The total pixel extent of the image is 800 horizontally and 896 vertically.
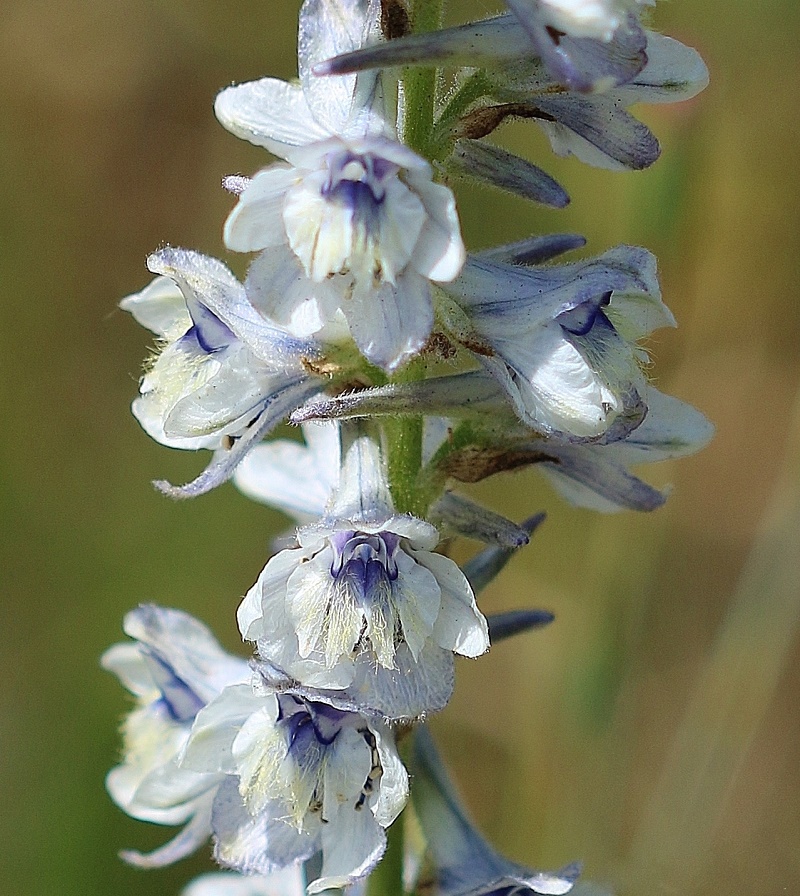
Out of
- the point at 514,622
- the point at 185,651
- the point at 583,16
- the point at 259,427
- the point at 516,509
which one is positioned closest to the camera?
the point at 583,16

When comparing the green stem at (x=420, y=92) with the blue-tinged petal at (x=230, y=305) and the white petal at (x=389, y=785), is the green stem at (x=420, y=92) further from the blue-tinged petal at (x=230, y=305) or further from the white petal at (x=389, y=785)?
the white petal at (x=389, y=785)

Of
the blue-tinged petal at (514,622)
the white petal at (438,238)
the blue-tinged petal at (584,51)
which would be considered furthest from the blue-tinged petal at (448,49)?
the blue-tinged petal at (514,622)

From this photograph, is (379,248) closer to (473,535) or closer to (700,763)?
(473,535)

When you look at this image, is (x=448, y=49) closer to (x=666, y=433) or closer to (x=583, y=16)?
(x=583, y=16)

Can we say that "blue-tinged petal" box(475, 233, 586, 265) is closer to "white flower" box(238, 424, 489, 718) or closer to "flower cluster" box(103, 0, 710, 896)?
"flower cluster" box(103, 0, 710, 896)

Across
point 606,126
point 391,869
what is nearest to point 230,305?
point 606,126

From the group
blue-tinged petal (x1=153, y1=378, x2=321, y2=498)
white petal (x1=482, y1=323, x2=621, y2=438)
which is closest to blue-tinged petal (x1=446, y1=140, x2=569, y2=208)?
white petal (x1=482, y1=323, x2=621, y2=438)
